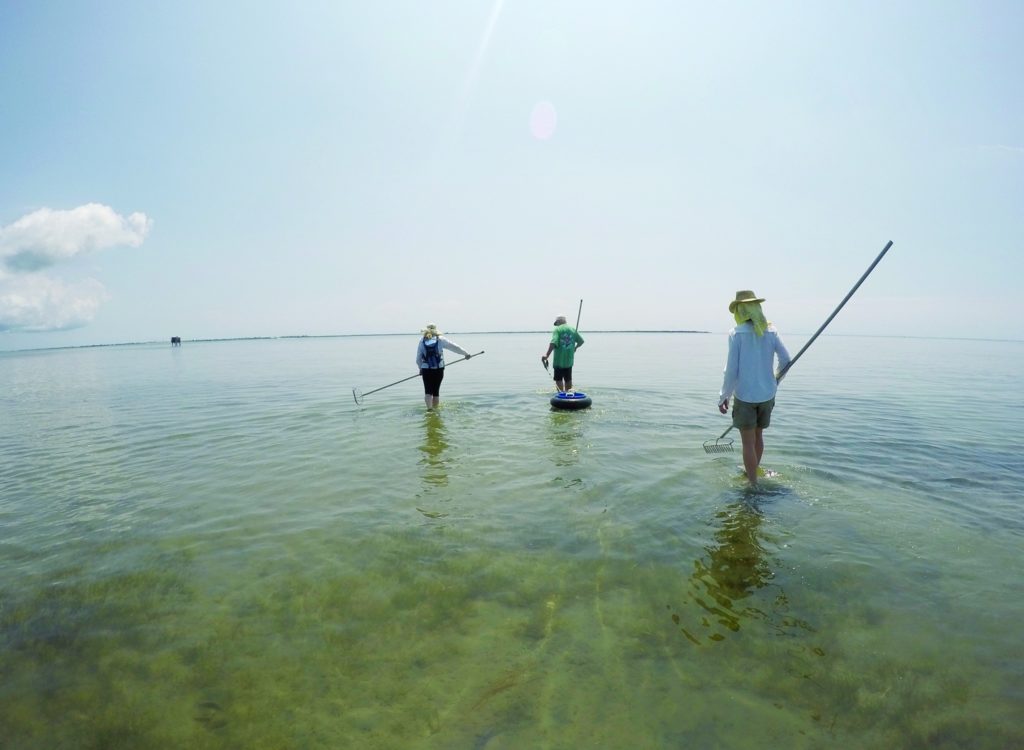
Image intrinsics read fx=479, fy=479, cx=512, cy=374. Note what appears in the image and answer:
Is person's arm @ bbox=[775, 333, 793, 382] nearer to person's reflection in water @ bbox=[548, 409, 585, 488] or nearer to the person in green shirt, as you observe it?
person's reflection in water @ bbox=[548, 409, 585, 488]

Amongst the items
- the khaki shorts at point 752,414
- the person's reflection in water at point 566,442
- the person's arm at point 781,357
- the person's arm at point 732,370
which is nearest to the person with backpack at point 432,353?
the person's reflection in water at point 566,442

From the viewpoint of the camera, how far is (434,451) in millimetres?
10406

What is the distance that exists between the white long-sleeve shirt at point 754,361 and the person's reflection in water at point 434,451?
5.08m

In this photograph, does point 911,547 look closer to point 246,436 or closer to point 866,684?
point 866,684

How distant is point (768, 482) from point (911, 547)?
2386 millimetres

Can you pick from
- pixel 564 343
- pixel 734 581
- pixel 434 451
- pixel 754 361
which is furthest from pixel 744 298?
pixel 564 343

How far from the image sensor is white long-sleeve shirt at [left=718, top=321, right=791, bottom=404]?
24.4ft

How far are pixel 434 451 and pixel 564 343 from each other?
7.10 m

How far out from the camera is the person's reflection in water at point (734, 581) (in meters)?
4.19

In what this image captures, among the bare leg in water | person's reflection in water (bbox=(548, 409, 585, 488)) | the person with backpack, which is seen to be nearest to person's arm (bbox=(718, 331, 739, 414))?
the bare leg in water

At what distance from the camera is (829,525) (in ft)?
20.5

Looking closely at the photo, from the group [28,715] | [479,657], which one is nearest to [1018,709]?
[479,657]

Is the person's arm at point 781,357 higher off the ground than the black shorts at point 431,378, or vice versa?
the person's arm at point 781,357

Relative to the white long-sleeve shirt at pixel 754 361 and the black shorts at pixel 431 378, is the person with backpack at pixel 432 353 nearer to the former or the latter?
the black shorts at pixel 431 378
